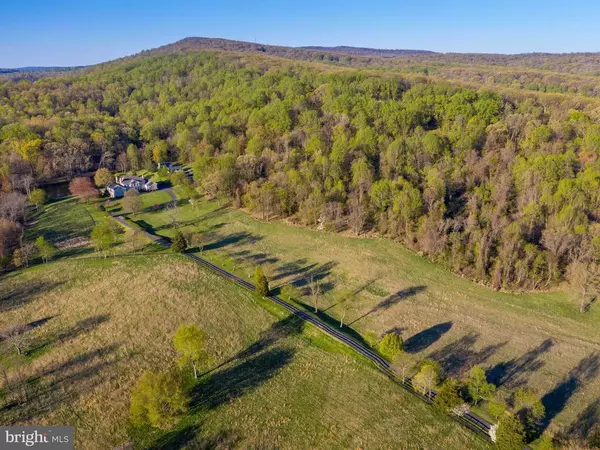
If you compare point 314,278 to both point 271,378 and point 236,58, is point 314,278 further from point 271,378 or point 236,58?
point 236,58

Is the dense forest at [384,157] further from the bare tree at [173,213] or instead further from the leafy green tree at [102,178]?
the leafy green tree at [102,178]

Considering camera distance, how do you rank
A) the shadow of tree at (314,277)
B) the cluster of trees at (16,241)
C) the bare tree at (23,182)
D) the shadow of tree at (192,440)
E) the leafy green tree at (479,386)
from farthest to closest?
the bare tree at (23,182), the cluster of trees at (16,241), the shadow of tree at (314,277), the leafy green tree at (479,386), the shadow of tree at (192,440)

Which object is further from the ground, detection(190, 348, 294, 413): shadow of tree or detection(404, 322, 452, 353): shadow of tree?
detection(190, 348, 294, 413): shadow of tree

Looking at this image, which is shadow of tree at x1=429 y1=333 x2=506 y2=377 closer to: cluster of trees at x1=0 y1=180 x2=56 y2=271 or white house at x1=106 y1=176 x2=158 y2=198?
cluster of trees at x1=0 y1=180 x2=56 y2=271

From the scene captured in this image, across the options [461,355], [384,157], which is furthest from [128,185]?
[461,355]

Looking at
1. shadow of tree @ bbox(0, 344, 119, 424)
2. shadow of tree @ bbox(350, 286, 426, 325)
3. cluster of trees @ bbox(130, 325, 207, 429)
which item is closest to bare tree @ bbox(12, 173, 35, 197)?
shadow of tree @ bbox(0, 344, 119, 424)

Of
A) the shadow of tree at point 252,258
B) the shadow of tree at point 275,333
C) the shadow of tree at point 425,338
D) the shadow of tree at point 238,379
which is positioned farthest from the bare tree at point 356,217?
the shadow of tree at point 238,379

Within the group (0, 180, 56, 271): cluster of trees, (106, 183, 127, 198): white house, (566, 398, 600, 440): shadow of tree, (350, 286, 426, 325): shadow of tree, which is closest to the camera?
(566, 398, 600, 440): shadow of tree
